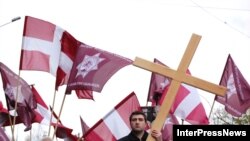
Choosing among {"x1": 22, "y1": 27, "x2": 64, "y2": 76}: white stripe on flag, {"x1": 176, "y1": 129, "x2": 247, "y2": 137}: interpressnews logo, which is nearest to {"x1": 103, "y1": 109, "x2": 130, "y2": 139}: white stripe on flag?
{"x1": 22, "y1": 27, "x2": 64, "y2": 76}: white stripe on flag

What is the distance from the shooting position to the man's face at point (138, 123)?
4.92m

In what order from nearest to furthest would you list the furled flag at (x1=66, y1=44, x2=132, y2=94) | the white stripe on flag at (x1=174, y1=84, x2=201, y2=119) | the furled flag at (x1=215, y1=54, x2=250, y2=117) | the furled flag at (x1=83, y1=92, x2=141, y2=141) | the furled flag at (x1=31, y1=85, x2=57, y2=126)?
the furled flag at (x1=83, y1=92, x2=141, y2=141) < the furled flag at (x1=66, y1=44, x2=132, y2=94) < the white stripe on flag at (x1=174, y1=84, x2=201, y2=119) < the furled flag at (x1=31, y1=85, x2=57, y2=126) < the furled flag at (x1=215, y1=54, x2=250, y2=117)

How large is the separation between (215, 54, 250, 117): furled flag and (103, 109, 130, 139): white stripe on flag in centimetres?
543

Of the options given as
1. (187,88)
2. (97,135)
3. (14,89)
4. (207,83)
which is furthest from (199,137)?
(187,88)

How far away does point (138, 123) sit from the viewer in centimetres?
493

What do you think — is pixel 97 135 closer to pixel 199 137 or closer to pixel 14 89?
pixel 14 89

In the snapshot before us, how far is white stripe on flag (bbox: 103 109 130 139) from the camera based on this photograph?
10453 millimetres

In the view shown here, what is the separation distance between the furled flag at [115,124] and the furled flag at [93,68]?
651 mm

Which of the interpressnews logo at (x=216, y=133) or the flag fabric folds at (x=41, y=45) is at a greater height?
the interpressnews logo at (x=216, y=133)

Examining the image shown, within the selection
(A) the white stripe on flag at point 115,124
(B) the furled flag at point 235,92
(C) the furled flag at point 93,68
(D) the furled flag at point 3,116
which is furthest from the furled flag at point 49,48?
(B) the furled flag at point 235,92

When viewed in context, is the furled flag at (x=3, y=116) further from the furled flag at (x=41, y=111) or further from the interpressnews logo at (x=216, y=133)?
the interpressnews logo at (x=216, y=133)

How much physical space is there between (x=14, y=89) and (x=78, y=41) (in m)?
1.95

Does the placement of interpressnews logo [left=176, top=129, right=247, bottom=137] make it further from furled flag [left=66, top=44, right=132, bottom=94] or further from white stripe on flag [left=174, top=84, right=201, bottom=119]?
white stripe on flag [left=174, top=84, right=201, bottom=119]

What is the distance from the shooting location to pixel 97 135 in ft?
33.2
